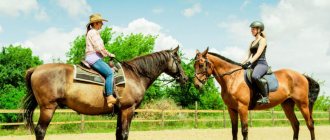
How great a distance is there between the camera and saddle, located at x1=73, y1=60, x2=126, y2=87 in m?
7.53

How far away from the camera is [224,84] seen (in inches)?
385

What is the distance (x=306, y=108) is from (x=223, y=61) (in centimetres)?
281

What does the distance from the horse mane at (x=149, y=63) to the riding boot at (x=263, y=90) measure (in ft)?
8.14

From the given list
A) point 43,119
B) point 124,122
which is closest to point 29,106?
point 43,119

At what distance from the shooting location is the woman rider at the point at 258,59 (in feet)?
31.3

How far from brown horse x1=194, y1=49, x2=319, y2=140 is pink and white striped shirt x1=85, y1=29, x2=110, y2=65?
2.84 meters

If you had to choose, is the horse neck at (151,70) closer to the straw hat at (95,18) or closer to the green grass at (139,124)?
the straw hat at (95,18)

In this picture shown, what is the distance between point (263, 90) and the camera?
973 cm

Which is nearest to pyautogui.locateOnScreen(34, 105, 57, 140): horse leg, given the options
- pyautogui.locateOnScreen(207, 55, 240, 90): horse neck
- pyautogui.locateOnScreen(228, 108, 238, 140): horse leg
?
pyautogui.locateOnScreen(207, 55, 240, 90): horse neck

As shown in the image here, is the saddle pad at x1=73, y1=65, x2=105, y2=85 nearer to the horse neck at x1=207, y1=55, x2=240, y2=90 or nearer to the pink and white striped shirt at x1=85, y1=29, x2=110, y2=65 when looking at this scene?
the pink and white striped shirt at x1=85, y1=29, x2=110, y2=65

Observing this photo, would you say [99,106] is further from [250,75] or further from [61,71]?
[250,75]

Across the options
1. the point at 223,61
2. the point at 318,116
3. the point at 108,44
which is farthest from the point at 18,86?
the point at 223,61

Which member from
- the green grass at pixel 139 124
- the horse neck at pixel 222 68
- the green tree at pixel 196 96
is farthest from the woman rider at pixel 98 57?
the green tree at pixel 196 96

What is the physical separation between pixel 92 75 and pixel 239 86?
12.1ft
